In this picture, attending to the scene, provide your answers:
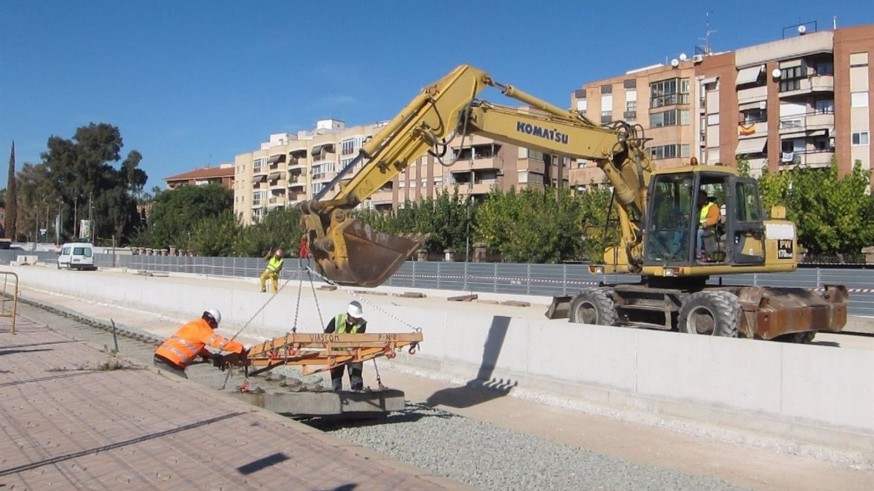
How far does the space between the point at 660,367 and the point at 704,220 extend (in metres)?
4.48

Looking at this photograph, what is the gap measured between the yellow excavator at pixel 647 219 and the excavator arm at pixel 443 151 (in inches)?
0.9

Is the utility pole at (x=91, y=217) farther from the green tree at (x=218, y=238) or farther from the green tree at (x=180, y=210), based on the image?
the green tree at (x=218, y=238)

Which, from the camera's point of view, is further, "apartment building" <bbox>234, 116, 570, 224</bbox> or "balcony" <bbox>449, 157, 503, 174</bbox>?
"apartment building" <bbox>234, 116, 570, 224</bbox>

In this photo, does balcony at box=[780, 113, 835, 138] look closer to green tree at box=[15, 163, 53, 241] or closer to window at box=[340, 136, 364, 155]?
window at box=[340, 136, 364, 155]

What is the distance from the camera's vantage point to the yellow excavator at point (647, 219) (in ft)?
41.1

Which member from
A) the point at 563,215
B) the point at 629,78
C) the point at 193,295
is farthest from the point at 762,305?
the point at 629,78

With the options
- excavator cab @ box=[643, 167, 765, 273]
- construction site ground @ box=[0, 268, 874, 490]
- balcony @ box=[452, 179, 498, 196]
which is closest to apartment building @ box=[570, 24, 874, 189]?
balcony @ box=[452, 179, 498, 196]

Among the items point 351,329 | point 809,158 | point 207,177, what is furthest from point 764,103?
point 207,177

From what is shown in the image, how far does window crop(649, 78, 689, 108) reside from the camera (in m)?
61.5

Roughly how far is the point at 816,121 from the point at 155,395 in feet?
177

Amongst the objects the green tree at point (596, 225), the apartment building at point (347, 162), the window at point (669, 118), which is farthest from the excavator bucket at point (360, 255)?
the window at point (669, 118)

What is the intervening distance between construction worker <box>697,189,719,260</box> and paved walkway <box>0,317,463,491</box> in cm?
909

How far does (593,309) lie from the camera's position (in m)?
16.6

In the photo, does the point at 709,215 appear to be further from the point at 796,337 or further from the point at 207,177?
the point at 207,177
